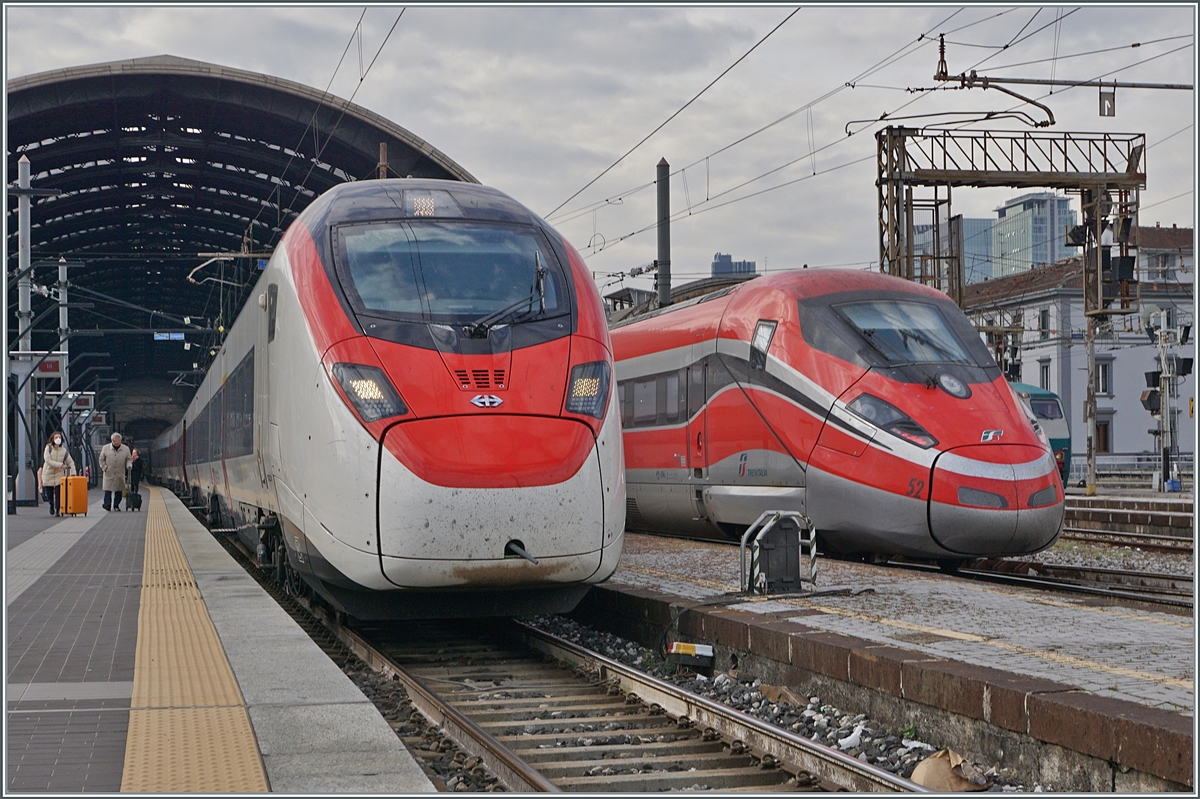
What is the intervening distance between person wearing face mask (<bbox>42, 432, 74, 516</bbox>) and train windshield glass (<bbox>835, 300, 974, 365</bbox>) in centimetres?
1991

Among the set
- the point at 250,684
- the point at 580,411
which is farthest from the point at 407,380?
the point at 250,684

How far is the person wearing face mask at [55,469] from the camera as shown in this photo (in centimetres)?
2750

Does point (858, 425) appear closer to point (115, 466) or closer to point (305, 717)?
point (305, 717)

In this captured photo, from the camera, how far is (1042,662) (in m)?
6.71

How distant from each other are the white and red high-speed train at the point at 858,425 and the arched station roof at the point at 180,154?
19.1 meters

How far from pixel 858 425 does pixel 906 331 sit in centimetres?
127

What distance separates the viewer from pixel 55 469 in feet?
92.6

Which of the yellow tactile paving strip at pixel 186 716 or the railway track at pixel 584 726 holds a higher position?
the yellow tactile paving strip at pixel 186 716

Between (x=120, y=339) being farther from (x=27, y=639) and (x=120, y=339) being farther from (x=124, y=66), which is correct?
(x=27, y=639)

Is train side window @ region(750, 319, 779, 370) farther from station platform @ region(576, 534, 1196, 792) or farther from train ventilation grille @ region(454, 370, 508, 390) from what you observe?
train ventilation grille @ region(454, 370, 508, 390)

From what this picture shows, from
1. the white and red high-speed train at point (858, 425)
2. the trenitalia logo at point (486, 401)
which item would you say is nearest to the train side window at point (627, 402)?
the white and red high-speed train at point (858, 425)

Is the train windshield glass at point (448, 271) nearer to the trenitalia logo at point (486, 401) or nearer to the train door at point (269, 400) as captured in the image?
the trenitalia logo at point (486, 401)

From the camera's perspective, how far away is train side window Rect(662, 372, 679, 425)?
16341mm

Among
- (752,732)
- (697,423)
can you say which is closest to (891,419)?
(697,423)
